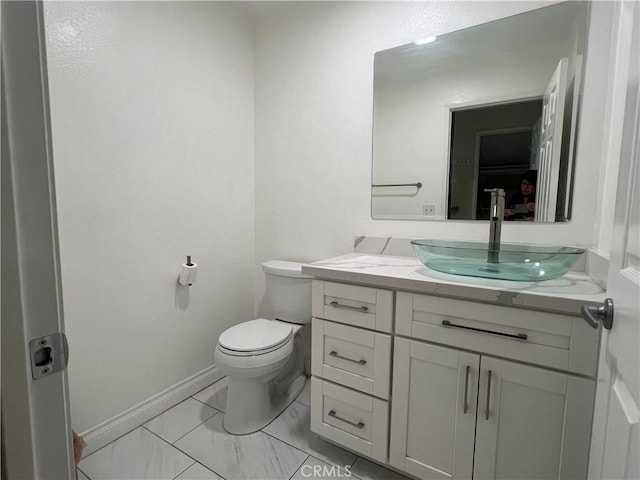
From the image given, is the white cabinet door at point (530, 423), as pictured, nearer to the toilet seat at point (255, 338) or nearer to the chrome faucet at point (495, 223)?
the chrome faucet at point (495, 223)

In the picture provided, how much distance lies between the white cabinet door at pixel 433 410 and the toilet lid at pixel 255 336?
646 millimetres

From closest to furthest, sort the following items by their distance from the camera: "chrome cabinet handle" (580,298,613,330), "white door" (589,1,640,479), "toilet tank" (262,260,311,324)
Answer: "white door" (589,1,640,479) → "chrome cabinet handle" (580,298,613,330) → "toilet tank" (262,260,311,324)

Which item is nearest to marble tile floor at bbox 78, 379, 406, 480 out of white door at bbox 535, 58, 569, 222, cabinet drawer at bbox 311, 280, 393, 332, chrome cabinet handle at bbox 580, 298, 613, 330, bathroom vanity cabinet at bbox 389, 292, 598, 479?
bathroom vanity cabinet at bbox 389, 292, 598, 479

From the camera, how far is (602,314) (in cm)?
73

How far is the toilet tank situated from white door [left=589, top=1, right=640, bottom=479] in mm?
1359

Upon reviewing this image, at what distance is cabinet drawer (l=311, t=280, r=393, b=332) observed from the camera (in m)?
1.28

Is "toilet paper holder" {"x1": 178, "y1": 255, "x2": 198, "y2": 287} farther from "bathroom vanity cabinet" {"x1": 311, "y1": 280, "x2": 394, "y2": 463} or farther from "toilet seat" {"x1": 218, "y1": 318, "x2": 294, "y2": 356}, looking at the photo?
"bathroom vanity cabinet" {"x1": 311, "y1": 280, "x2": 394, "y2": 463}

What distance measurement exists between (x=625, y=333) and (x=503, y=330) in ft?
1.50

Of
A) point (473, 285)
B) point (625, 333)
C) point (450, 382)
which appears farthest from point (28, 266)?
point (450, 382)

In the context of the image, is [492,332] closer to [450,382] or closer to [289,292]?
[450,382]

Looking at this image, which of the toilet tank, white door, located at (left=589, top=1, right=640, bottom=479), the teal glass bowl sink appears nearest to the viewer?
white door, located at (left=589, top=1, right=640, bottom=479)

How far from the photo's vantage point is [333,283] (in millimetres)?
1389

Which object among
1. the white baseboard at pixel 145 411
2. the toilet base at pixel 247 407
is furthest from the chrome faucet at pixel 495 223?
the white baseboard at pixel 145 411

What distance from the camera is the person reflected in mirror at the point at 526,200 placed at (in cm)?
147
